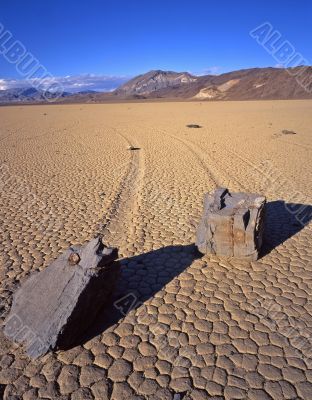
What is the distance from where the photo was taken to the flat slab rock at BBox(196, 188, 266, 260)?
4.81 metres

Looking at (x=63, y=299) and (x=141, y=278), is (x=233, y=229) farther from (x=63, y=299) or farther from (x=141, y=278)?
(x=63, y=299)

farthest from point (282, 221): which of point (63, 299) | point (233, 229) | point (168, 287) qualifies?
point (63, 299)

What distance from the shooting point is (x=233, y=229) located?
484cm

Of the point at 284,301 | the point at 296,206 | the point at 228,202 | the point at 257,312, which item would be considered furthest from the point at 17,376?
the point at 296,206

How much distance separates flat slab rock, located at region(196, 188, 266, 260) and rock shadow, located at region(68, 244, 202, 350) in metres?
0.34

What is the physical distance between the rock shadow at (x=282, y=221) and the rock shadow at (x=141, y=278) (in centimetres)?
123

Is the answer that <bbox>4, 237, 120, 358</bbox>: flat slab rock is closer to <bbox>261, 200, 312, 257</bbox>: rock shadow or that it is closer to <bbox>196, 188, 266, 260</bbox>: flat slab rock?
<bbox>196, 188, 266, 260</bbox>: flat slab rock

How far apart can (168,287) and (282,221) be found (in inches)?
118

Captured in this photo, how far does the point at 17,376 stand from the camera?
3.22 meters

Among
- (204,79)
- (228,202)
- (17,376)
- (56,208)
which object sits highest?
(228,202)

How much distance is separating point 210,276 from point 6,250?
3.25m

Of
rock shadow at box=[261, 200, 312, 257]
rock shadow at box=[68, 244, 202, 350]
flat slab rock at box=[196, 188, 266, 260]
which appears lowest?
rock shadow at box=[261, 200, 312, 257]

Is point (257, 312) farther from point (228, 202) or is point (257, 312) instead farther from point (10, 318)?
point (10, 318)

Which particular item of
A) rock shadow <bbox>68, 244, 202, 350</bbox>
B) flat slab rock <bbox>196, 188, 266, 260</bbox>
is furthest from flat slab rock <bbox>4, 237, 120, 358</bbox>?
flat slab rock <bbox>196, 188, 266, 260</bbox>
